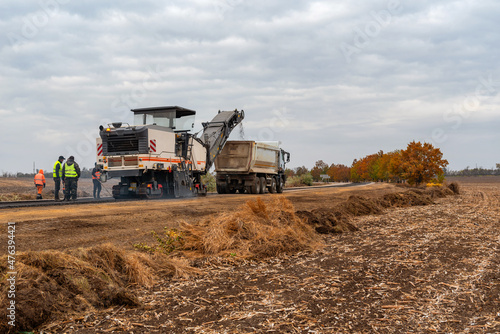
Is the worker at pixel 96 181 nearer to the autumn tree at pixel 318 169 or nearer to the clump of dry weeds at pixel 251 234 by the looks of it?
the clump of dry weeds at pixel 251 234

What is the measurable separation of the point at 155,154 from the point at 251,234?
39.7 ft

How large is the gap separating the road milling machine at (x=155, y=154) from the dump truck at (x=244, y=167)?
2766mm

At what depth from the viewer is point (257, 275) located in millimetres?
6406

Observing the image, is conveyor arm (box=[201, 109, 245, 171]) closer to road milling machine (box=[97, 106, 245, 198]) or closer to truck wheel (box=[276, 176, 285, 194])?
road milling machine (box=[97, 106, 245, 198])

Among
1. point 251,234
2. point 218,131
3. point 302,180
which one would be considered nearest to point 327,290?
point 251,234

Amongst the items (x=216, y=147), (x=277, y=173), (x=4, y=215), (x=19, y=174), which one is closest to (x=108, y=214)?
(x=4, y=215)

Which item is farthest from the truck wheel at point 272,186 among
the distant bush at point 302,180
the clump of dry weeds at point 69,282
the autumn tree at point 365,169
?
the autumn tree at point 365,169

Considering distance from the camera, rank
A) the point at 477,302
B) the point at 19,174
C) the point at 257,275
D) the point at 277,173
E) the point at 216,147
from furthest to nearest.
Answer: the point at 19,174
the point at 277,173
the point at 216,147
the point at 257,275
the point at 477,302

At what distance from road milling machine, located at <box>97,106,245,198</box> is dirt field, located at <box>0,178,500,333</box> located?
9.48 m

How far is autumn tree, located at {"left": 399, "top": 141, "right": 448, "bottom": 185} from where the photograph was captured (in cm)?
3941

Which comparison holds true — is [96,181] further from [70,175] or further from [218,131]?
[218,131]

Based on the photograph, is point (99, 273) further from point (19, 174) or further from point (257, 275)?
point (19, 174)

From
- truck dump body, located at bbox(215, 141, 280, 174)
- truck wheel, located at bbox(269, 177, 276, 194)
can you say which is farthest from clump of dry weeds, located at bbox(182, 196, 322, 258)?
truck wheel, located at bbox(269, 177, 276, 194)

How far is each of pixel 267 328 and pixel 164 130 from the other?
16981 millimetres
